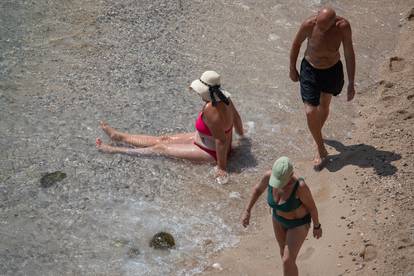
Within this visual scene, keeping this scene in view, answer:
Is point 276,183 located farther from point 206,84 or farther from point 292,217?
point 206,84

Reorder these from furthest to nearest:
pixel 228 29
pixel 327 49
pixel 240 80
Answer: pixel 228 29 → pixel 240 80 → pixel 327 49

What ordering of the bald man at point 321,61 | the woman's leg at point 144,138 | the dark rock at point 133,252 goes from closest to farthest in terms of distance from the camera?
the dark rock at point 133,252 < the bald man at point 321,61 < the woman's leg at point 144,138

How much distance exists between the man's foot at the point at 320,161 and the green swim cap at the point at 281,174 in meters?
2.41

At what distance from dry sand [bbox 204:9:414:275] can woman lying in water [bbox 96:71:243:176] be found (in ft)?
2.79

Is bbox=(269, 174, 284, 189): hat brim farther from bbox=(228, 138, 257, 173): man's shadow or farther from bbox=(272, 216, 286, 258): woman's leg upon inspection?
bbox=(228, 138, 257, 173): man's shadow

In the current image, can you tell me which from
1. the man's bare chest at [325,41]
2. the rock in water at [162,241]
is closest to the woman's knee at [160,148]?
the rock in water at [162,241]

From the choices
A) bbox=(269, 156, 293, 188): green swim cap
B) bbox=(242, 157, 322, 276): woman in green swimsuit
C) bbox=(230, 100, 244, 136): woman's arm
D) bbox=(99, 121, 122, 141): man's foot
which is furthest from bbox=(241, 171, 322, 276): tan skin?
bbox=(99, 121, 122, 141): man's foot

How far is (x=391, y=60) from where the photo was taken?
9867mm

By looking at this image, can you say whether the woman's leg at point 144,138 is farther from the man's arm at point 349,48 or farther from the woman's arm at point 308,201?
the woman's arm at point 308,201

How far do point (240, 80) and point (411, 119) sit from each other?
2.54m

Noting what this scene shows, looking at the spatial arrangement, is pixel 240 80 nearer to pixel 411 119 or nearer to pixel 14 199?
pixel 411 119

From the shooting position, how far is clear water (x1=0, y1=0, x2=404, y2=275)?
718cm

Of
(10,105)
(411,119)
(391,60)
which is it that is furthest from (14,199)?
(391,60)

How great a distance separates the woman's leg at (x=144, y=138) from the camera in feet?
27.3
